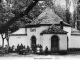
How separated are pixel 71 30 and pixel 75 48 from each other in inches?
129

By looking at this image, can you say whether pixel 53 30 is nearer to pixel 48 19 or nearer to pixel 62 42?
pixel 62 42

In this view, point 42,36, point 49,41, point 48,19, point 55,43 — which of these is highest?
point 48,19

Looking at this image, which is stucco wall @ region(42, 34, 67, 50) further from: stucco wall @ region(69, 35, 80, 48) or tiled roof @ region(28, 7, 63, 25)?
stucco wall @ region(69, 35, 80, 48)

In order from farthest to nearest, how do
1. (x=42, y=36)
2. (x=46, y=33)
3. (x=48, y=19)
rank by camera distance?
(x=48, y=19), (x=42, y=36), (x=46, y=33)

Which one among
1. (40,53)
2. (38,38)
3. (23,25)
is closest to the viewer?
(40,53)

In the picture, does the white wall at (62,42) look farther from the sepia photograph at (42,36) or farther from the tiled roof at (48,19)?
the tiled roof at (48,19)

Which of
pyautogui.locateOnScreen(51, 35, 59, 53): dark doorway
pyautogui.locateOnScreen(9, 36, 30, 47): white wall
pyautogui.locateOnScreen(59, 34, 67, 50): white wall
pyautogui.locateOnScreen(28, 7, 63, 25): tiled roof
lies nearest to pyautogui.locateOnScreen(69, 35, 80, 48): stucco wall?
pyautogui.locateOnScreen(59, 34, 67, 50): white wall

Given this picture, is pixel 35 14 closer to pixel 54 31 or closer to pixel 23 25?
pixel 23 25

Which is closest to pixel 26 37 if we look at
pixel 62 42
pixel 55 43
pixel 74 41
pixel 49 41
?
pixel 49 41

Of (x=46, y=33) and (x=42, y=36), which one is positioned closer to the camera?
(x=46, y=33)

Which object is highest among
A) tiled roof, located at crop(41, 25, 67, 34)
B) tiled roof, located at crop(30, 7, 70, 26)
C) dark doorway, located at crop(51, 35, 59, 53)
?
tiled roof, located at crop(30, 7, 70, 26)

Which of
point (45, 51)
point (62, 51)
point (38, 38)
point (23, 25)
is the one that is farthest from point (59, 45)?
point (23, 25)

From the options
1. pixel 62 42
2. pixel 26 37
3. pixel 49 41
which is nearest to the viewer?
pixel 49 41

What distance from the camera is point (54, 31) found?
21344 millimetres
